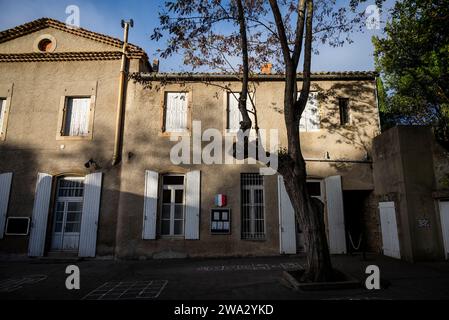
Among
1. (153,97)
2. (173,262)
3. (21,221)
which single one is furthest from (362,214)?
(21,221)

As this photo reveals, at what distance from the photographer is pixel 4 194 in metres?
9.90

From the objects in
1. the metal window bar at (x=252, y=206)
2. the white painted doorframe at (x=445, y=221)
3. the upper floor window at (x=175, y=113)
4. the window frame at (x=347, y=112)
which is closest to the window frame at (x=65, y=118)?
the upper floor window at (x=175, y=113)

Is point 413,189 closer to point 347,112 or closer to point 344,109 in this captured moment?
point 347,112

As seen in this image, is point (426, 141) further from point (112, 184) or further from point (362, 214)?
point (112, 184)

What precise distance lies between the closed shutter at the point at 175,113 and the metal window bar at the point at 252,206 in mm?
2837

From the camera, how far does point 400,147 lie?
8.52 metres

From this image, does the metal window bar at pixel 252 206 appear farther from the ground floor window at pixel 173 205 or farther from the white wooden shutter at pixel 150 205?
the white wooden shutter at pixel 150 205

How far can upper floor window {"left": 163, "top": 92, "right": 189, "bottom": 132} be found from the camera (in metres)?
10.3

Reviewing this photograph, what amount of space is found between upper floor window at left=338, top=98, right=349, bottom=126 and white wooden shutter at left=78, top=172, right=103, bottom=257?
858 centimetres

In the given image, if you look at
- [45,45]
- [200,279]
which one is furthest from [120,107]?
[200,279]

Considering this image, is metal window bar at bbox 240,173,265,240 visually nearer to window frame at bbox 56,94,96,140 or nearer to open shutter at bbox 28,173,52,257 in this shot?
window frame at bbox 56,94,96,140

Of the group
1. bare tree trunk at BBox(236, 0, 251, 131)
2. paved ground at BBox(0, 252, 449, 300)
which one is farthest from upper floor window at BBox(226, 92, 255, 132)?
paved ground at BBox(0, 252, 449, 300)

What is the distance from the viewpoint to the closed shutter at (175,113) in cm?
1027

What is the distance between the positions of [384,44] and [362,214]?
9.08 meters
